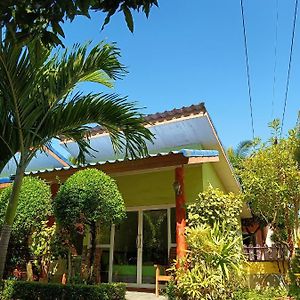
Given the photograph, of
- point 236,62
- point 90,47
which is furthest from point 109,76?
point 236,62

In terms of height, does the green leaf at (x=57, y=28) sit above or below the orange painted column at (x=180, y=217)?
above

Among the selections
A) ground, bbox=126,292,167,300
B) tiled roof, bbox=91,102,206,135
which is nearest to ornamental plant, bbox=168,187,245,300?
ground, bbox=126,292,167,300

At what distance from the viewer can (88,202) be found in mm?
7137

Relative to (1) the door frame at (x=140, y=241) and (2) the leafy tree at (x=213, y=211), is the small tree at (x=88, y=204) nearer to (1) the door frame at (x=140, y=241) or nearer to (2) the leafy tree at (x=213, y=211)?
(2) the leafy tree at (x=213, y=211)

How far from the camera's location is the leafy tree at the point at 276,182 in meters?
10.7

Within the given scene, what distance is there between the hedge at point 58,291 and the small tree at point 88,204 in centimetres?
64

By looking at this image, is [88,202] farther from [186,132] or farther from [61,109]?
[186,132]

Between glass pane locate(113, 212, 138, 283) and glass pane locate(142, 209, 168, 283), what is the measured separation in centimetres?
34

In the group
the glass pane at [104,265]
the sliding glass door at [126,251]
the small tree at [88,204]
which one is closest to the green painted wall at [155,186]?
the sliding glass door at [126,251]

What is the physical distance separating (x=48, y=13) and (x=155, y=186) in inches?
343

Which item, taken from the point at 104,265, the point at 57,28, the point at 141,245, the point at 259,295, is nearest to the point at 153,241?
the point at 141,245

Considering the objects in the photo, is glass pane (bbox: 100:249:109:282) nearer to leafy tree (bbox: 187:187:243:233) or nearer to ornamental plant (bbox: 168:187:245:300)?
ornamental plant (bbox: 168:187:245:300)

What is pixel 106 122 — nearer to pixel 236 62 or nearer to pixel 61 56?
pixel 61 56

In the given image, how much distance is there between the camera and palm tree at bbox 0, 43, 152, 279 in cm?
616
